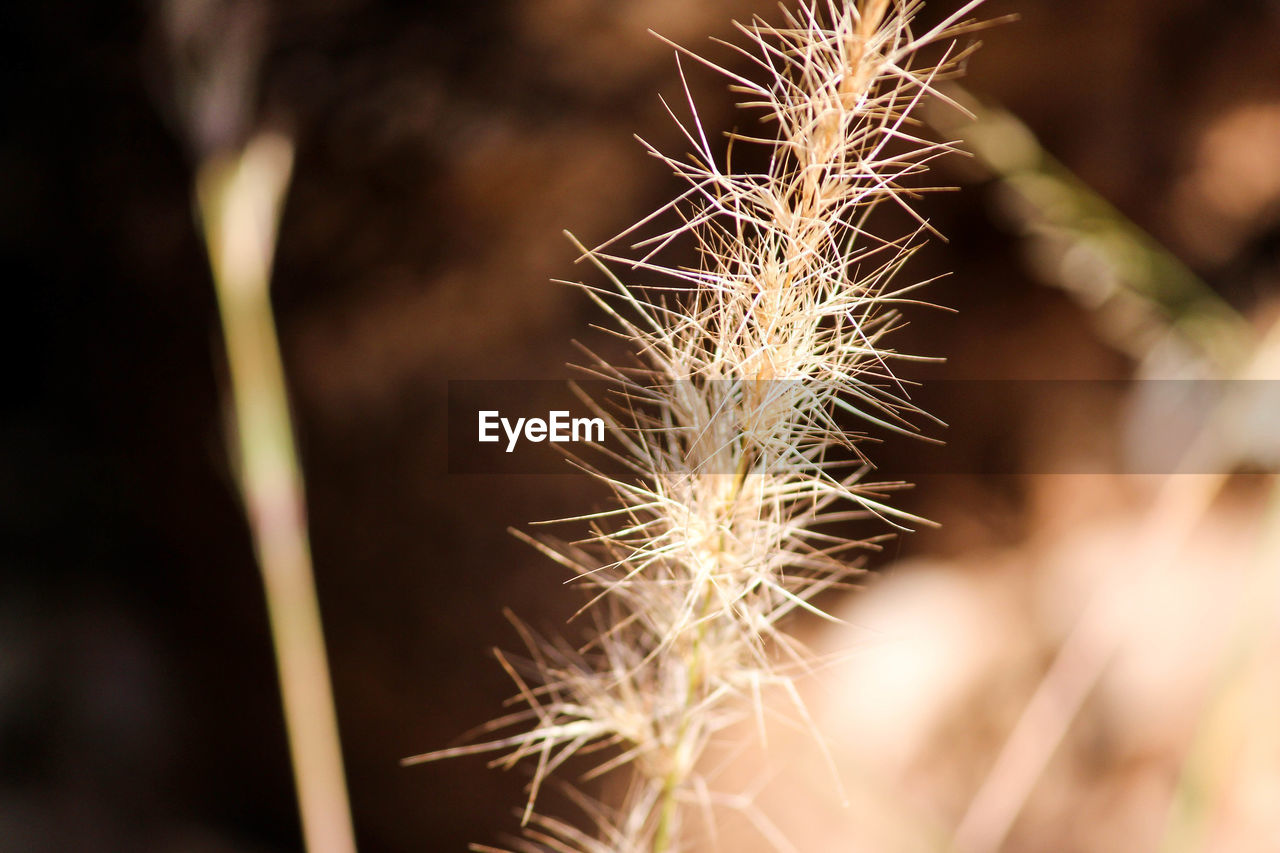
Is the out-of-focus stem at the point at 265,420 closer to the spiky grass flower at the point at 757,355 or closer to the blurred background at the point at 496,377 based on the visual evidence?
the blurred background at the point at 496,377

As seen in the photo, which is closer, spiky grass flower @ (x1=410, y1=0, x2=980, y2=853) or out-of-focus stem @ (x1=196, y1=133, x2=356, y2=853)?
spiky grass flower @ (x1=410, y1=0, x2=980, y2=853)

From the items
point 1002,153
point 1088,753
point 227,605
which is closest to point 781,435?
point 1002,153

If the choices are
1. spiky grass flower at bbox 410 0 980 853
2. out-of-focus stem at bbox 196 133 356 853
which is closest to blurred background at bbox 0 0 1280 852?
out-of-focus stem at bbox 196 133 356 853

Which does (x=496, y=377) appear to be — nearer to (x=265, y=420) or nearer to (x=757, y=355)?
(x=265, y=420)

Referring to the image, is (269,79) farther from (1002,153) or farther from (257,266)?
(1002,153)

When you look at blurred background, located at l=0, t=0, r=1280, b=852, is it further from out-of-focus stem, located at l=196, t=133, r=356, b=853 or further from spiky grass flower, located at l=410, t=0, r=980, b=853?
spiky grass flower, located at l=410, t=0, r=980, b=853

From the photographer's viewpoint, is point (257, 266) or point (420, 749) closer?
point (257, 266)

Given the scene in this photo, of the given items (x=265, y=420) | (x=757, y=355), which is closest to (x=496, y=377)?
(x=265, y=420)
